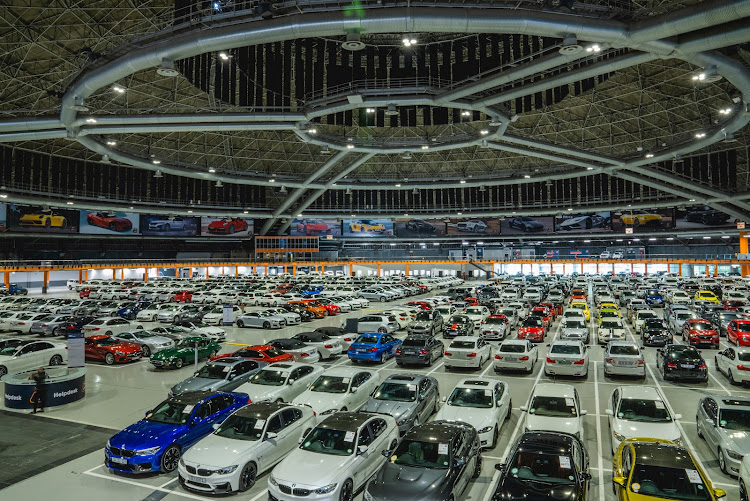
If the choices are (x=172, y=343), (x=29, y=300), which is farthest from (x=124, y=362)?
(x=29, y=300)

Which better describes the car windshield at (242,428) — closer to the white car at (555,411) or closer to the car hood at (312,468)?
the car hood at (312,468)

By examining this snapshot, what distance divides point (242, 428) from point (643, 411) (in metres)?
8.33

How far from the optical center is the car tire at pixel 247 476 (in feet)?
27.1

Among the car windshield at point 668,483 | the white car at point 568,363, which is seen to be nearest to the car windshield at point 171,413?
the car windshield at point 668,483

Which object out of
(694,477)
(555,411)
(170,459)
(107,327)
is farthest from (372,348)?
(107,327)

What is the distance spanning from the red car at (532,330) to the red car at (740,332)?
8.00 metres

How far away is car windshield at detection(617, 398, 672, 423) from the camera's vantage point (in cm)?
A: 972

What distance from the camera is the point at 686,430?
11.2 m

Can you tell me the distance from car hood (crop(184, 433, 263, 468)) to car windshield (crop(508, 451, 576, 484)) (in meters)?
4.65

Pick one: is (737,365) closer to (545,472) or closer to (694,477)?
(694,477)

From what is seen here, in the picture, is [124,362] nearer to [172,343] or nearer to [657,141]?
[172,343]

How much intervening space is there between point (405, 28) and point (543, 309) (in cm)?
1753

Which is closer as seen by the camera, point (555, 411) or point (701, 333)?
point (555, 411)

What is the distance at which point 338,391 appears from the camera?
1244 cm
